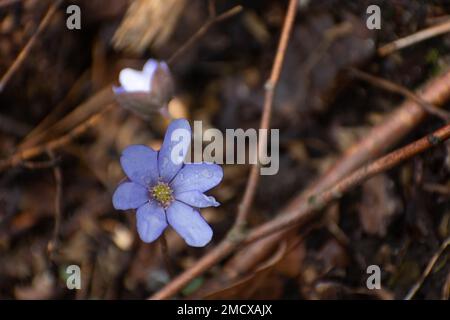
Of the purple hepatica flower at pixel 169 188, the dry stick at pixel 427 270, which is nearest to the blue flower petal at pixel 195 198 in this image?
the purple hepatica flower at pixel 169 188

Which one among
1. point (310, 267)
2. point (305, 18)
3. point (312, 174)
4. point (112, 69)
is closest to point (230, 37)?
point (305, 18)

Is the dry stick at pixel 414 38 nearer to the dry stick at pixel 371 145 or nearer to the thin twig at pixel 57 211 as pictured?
the dry stick at pixel 371 145
